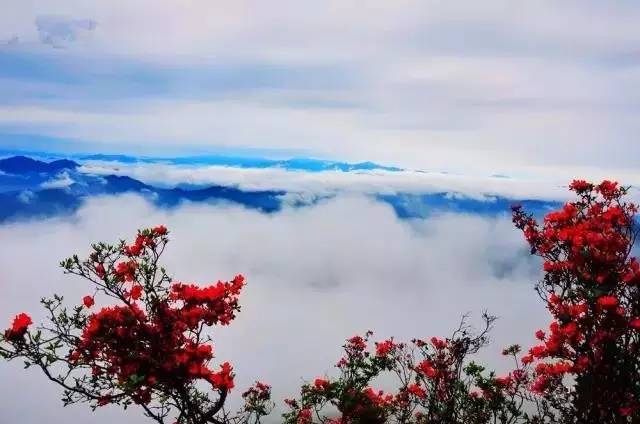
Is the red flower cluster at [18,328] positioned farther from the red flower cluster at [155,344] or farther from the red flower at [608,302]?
the red flower at [608,302]

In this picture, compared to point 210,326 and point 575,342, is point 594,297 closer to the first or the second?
point 575,342

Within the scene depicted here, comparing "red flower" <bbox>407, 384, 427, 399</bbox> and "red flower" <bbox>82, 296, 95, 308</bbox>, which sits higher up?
"red flower" <bbox>82, 296, 95, 308</bbox>

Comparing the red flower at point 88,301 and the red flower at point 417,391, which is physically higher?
the red flower at point 88,301

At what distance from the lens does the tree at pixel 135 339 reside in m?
8.33

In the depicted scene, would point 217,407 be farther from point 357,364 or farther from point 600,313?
point 357,364

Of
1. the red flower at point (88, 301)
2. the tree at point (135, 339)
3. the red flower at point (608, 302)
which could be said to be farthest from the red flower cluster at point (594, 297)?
the red flower at point (88, 301)

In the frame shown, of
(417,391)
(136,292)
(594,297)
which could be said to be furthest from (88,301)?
(417,391)

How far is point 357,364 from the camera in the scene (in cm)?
1576

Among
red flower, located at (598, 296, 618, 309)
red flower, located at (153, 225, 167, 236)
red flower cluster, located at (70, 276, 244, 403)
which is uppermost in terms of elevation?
red flower, located at (153, 225, 167, 236)

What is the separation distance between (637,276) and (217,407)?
7.27m

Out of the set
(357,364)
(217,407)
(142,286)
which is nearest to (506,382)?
(357,364)

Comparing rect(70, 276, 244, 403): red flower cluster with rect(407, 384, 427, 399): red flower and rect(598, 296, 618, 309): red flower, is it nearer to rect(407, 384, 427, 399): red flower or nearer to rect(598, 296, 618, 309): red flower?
rect(598, 296, 618, 309): red flower

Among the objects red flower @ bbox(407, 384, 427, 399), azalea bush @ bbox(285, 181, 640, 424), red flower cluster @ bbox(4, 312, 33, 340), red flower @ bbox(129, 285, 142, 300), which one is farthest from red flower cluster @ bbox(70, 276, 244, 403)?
red flower @ bbox(407, 384, 427, 399)

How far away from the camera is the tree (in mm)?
8328
